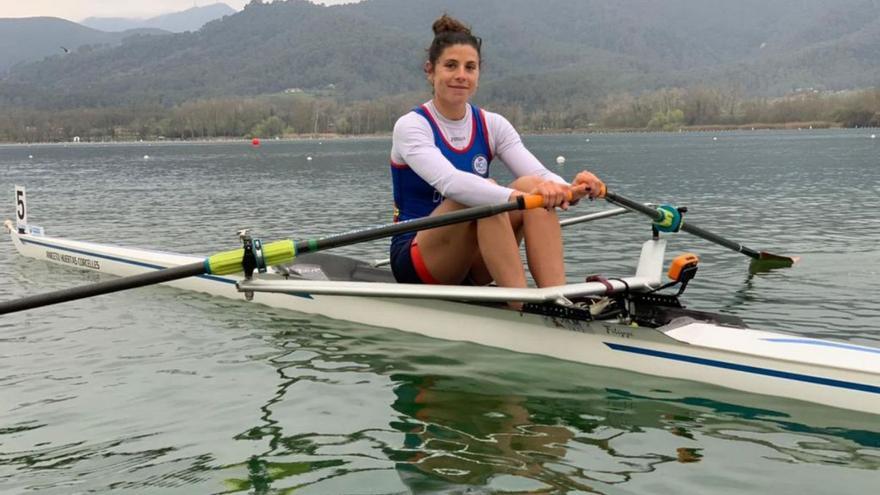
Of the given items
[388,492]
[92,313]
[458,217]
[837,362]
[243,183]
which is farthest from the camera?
[243,183]

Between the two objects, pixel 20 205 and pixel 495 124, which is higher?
pixel 495 124

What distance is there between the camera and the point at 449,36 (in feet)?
19.2

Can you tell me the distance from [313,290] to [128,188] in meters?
32.5

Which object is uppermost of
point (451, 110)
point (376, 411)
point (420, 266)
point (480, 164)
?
point (451, 110)

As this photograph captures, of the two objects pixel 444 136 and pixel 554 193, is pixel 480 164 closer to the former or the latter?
pixel 444 136

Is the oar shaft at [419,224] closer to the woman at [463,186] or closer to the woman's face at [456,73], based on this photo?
→ the woman at [463,186]

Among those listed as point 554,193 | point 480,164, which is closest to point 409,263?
point 480,164

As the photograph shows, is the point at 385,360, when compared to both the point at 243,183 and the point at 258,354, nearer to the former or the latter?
the point at 258,354

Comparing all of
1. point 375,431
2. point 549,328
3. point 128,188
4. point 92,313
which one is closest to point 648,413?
point 549,328

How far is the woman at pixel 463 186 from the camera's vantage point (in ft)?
18.5

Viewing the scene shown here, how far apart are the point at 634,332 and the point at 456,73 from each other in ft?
7.49

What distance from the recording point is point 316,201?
2730cm

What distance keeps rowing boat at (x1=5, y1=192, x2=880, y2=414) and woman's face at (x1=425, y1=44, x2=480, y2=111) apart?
4.67ft

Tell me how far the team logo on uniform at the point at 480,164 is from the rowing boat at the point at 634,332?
102 centimetres
